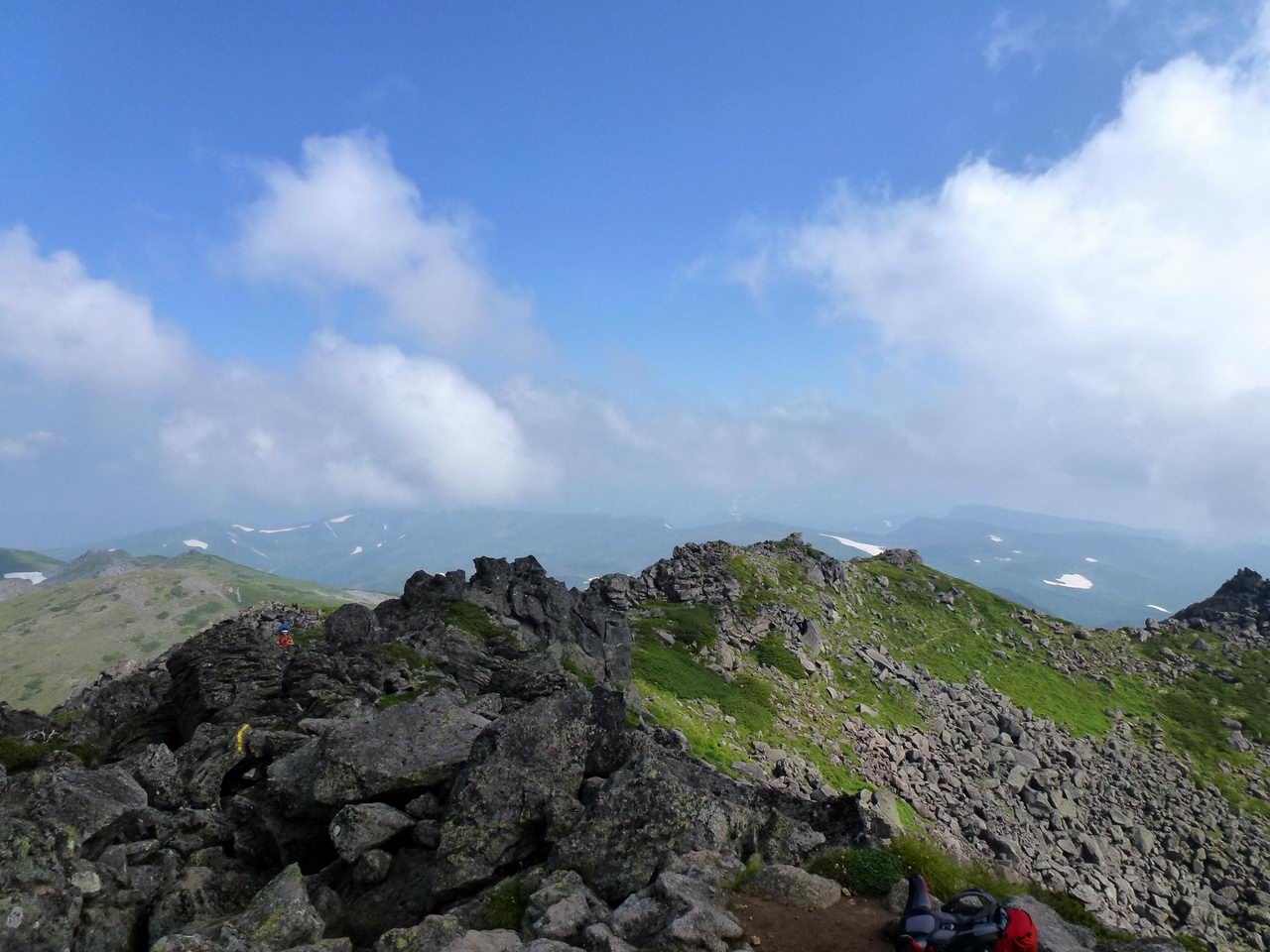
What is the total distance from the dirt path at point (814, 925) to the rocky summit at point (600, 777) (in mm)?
343

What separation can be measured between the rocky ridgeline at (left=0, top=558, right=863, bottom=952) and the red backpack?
5.32m

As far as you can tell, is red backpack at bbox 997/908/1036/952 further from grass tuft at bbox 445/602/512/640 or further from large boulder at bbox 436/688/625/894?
grass tuft at bbox 445/602/512/640

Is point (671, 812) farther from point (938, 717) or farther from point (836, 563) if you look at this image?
point (836, 563)

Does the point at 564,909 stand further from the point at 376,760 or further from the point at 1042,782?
the point at 1042,782

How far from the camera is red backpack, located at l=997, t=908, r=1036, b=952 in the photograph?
1224cm

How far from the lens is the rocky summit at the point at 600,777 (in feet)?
51.4

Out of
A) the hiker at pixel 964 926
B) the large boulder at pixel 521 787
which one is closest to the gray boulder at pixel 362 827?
the large boulder at pixel 521 787

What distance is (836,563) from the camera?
99.9 meters

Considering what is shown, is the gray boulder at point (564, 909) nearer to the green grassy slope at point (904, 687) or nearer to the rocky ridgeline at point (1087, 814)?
the green grassy slope at point (904, 687)

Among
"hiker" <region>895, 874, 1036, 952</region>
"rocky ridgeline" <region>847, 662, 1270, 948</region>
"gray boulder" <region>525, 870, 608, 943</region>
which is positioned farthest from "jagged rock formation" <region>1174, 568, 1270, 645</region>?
"gray boulder" <region>525, 870, 608, 943</region>

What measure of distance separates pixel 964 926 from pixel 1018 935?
3.47ft

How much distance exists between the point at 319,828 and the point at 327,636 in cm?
2880

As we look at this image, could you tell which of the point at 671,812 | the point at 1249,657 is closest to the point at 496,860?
the point at 671,812

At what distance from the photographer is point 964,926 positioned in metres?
13.0
